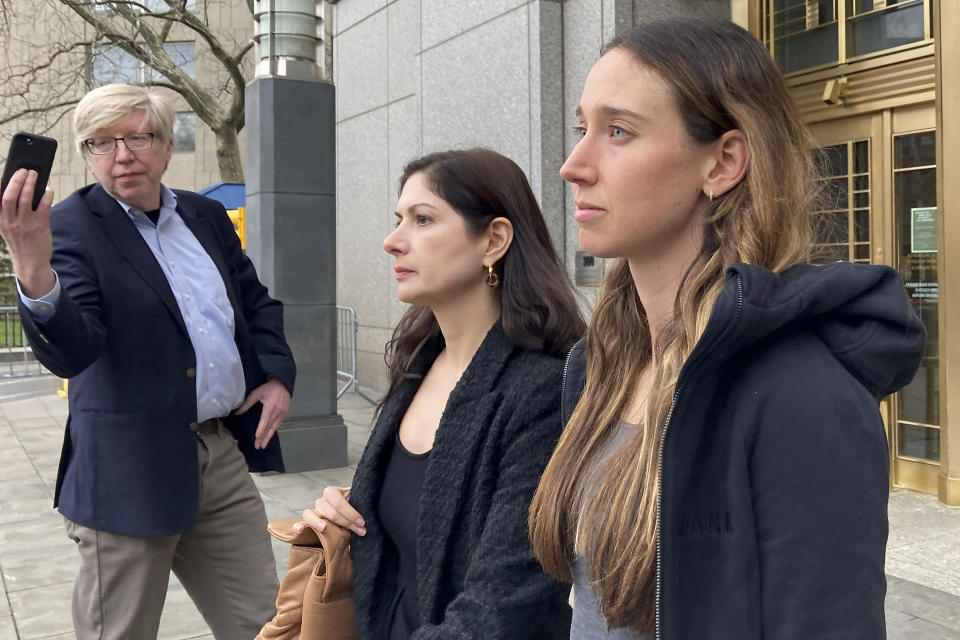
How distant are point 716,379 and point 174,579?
4682 mm

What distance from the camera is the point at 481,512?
1876 millimetres

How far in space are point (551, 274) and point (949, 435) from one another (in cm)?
451

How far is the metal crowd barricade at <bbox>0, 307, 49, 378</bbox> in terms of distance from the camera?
17.1 metres

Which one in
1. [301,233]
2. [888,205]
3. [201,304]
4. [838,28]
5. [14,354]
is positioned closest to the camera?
[201,304]

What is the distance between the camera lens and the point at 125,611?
271cm

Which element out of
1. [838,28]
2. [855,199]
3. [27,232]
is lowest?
[27,232]

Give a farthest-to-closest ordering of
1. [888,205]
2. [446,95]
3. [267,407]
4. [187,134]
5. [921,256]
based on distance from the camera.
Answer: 1. [187,134]
2. [446,95]
3. [888,205]
4. [921,256]
5. [267,407]

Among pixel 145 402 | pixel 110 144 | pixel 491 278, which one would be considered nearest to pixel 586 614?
pixel 491 278

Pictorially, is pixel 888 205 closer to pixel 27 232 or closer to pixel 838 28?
pixel 838 28

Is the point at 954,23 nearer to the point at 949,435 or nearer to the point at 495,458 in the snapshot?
the point at 949,435

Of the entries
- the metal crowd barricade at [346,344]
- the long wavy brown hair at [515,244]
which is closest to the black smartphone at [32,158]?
the long wavy brown hair at [515,244]

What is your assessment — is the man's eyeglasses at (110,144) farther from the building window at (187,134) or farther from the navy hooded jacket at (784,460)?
the building window at (187,134)

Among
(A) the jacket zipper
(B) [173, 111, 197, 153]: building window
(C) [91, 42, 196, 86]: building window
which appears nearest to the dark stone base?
(A) the jacket zipper

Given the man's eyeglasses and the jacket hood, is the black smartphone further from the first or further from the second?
Answer: the jacket hood
